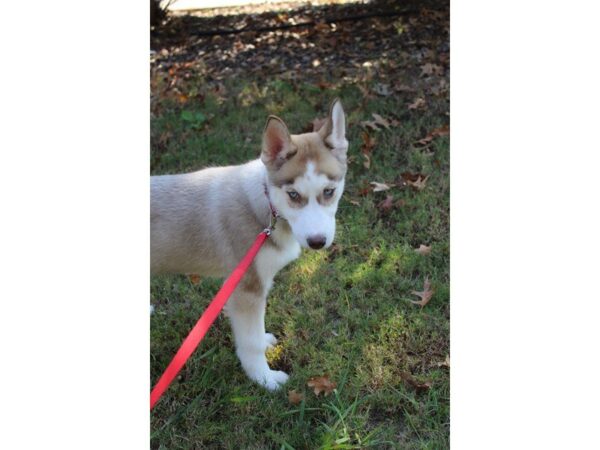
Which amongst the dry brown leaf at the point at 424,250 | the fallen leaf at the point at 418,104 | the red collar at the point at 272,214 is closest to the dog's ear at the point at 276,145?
the red collar at the point at 272,214

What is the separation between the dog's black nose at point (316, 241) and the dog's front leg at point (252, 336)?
0.60 metres

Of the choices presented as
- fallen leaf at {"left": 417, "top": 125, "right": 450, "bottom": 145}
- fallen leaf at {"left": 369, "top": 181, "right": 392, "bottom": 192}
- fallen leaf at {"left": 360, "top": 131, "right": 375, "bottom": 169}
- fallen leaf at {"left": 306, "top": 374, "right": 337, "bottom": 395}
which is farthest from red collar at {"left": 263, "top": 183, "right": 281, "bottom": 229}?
fallen leaf at {"left": 417, "top": 125, "right": 450, "bottom": 145}

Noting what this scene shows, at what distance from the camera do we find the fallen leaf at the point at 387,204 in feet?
13.6

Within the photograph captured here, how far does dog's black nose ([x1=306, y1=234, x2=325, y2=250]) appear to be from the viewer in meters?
2.44

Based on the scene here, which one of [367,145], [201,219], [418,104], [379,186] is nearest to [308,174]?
[201,219]

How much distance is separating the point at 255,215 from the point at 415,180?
1.89 m

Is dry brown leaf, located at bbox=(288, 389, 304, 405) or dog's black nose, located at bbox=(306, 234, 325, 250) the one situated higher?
dog's black nose, located at bbox=(306, 234, 325, 250)

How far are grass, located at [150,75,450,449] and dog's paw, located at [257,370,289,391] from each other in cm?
5

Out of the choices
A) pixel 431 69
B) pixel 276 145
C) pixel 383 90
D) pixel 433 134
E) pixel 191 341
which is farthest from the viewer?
pixel 383 90

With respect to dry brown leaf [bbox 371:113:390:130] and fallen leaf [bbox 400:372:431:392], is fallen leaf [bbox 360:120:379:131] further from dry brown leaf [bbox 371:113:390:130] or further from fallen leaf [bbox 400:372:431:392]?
fallen leaf [bbox 400:372:431:392]

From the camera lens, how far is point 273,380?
301 cm

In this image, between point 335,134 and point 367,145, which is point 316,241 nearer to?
point 335,134

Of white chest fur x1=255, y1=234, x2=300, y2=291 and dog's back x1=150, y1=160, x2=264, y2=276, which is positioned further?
dog's back x1=150, y1=160, x2=264, y2=276

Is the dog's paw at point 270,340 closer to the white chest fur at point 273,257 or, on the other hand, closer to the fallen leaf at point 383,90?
the white chest fur at point 273,257
